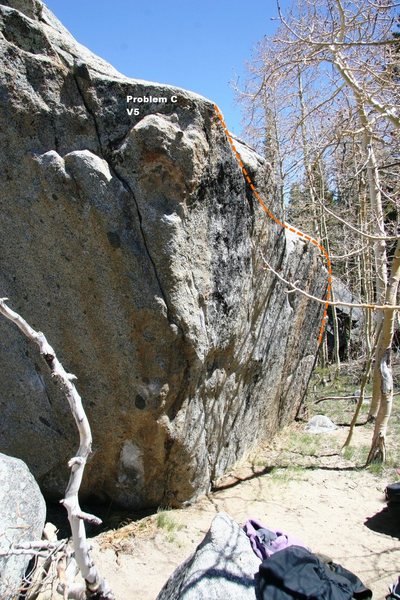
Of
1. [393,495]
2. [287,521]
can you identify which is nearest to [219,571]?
[287,521]

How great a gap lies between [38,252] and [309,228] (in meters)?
9.24

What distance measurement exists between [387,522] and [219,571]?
2274 mm

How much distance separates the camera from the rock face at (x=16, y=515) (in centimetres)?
286

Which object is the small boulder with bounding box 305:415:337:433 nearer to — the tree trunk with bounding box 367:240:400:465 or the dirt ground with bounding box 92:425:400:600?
the dirt ground with bounding box 92:425:400:600

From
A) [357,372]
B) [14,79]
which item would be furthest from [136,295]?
[357,372]

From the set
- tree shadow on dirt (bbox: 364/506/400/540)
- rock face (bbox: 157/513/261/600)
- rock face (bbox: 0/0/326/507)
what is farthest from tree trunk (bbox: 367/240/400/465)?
rock face (bbox: 157/513/261/600)

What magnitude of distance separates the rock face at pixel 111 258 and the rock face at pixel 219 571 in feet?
4.26

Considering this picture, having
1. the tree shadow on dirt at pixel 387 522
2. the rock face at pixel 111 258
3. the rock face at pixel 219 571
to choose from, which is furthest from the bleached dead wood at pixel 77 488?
the tree shadow on dirt at pixel 387 522

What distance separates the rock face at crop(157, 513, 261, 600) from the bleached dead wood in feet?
1.35

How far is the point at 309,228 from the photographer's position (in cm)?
1223

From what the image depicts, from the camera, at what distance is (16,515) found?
10.1 ft

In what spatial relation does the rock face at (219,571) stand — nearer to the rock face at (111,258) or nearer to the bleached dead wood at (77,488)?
the bleached dead wood at (77,488)

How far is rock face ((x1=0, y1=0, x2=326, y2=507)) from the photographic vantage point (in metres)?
3.77

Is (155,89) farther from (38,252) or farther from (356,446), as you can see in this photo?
(356,446)
